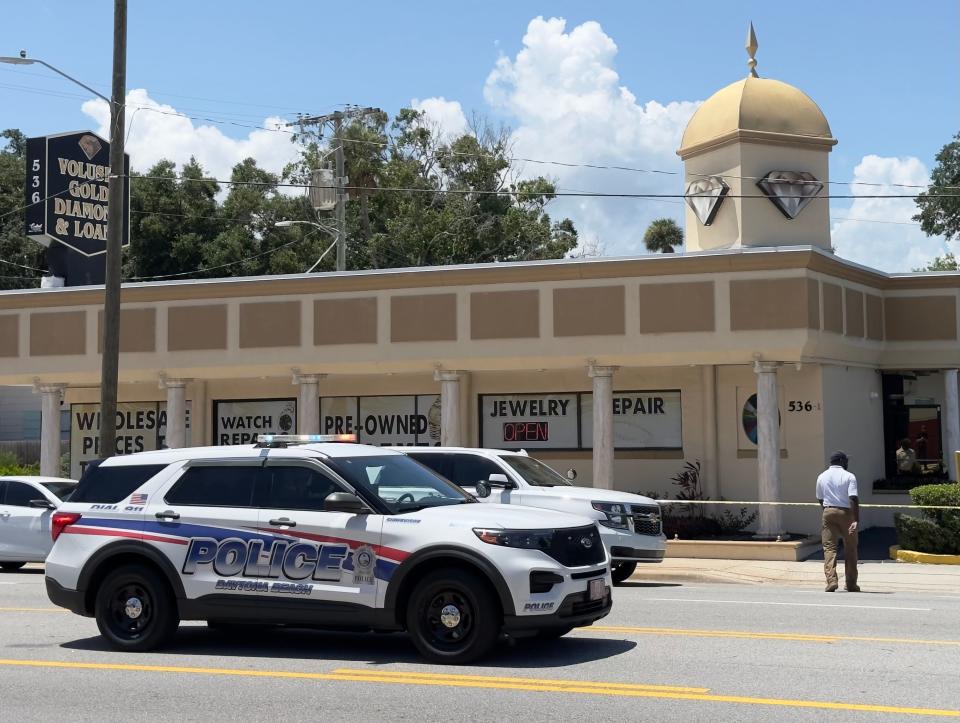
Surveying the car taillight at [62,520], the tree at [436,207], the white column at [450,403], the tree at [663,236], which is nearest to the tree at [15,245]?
the tree at [436,207]

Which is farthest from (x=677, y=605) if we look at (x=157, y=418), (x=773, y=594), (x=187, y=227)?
(x=187, y=227)

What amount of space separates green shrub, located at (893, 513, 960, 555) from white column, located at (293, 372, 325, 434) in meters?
11.9

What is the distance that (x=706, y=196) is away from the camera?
87.9 feet

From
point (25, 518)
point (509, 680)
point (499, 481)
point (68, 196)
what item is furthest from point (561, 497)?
point (68, 196)

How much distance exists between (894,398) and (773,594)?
511 inches

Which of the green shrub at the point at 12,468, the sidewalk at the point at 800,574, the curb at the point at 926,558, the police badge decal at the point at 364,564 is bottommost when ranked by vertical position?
the sidewalk at the point at 800,574

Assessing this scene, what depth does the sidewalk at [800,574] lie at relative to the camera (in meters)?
17.7

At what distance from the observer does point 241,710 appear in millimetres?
8445

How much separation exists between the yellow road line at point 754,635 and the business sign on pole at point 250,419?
17.3 metres

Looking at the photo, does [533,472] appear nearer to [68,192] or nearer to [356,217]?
[68,192]

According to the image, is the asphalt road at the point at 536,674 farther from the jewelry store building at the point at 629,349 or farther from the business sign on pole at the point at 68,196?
the business sign on pole at the point at 68,196

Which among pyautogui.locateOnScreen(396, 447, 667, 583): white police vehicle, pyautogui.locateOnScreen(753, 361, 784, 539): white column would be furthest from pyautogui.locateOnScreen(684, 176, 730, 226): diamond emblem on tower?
pyautogui.locateOnScreen(396, 447, 667, 583): white police vehicle

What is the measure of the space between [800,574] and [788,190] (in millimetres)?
9680

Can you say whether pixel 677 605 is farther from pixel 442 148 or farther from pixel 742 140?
pixel 442 148
